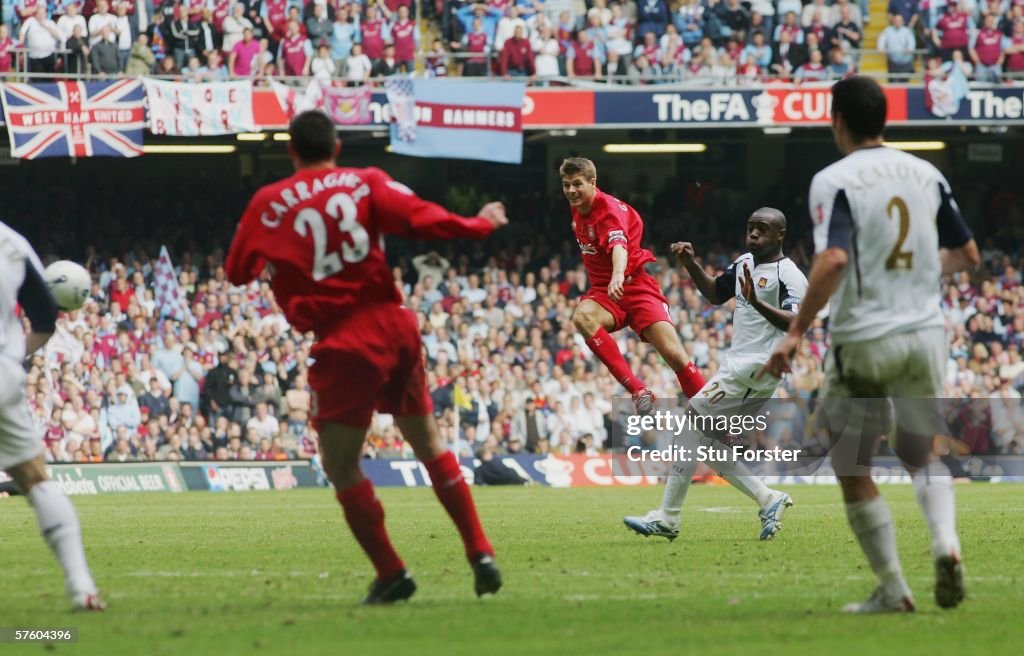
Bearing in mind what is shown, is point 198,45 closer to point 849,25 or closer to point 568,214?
point 568,214

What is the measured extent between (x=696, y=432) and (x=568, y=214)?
22.3 meters

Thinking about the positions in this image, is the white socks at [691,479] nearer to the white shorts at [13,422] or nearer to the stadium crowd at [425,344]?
the white shorts at [13,422]

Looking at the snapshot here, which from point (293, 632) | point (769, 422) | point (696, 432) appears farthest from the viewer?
point (769, 422)

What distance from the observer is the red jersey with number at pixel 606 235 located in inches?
528

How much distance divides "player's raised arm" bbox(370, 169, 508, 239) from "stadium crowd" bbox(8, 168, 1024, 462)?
16123 mm

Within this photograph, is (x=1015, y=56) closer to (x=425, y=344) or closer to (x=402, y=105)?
(x=402, y=105)

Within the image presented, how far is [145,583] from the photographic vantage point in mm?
8508

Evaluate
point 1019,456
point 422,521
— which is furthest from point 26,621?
point 1019,456

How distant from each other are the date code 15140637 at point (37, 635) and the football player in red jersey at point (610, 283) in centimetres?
699

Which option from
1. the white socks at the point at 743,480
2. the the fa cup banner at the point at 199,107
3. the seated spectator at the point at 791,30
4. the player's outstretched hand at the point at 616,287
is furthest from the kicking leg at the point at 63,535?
the seated spectator at the point at 791,30

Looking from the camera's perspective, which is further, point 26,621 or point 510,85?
point 510,85

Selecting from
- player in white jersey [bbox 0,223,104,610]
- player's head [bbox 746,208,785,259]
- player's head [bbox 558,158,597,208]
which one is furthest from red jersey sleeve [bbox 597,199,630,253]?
player in white jersey [bbox 0,223,104,610]

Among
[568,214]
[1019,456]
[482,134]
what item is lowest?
[1019,456]

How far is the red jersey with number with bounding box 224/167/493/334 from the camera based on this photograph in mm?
7398
